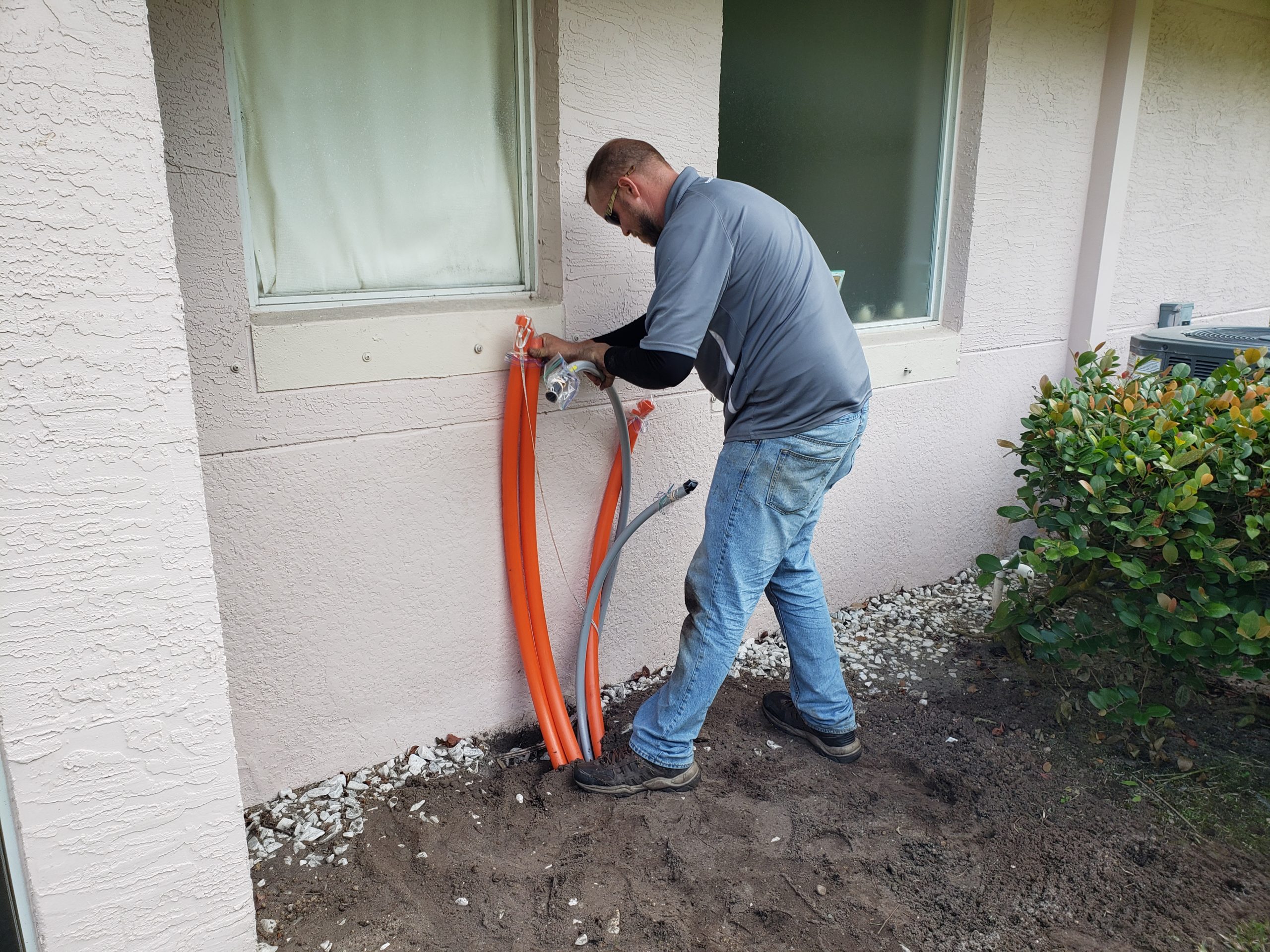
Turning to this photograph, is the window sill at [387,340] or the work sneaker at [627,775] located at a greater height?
the window sill at [387,340]

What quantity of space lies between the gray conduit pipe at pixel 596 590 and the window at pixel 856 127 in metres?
1.31

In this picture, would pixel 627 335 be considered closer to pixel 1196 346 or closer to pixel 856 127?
pixel 856 127

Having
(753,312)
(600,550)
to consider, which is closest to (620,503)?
(600,550)

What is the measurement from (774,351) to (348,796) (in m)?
1.79

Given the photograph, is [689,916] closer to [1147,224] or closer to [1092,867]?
[1092,867]

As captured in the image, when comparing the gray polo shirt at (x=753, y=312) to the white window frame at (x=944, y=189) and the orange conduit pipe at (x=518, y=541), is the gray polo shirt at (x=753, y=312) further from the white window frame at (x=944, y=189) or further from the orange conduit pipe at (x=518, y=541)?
the white window frame at (x=944, y=189)

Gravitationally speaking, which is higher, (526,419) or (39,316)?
(39,316)

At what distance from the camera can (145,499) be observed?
1687 millimetres

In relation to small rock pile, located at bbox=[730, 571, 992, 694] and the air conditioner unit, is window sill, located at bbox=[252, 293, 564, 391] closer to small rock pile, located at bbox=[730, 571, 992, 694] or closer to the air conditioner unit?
small rock pile, located at bbox=[730, 571, 992, 694]

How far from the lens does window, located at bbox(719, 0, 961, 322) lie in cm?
336

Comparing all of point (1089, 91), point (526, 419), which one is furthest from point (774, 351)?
point (1089, 91)

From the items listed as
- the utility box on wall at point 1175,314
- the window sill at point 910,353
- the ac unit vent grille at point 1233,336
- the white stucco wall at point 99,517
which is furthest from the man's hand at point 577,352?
the utility box on wall at point 1175,314

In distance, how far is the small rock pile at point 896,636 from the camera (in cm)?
354

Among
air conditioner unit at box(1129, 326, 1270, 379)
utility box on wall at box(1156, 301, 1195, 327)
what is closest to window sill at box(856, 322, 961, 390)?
air conditioner unit at box(1129, 326, 1270, 379)
